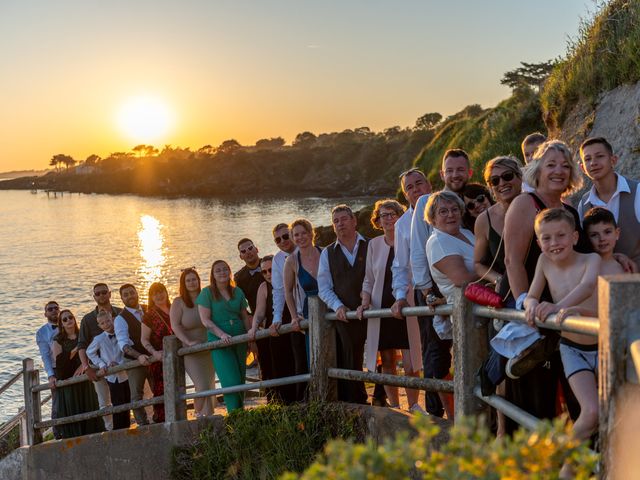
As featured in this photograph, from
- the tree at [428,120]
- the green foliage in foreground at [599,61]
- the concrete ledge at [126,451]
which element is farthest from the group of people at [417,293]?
the tree at [428,120]

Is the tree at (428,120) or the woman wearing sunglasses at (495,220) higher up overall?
the tree at (428,120)

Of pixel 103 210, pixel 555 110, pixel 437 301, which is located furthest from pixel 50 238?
pixel 437 301

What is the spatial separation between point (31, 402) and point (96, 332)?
5.35ft

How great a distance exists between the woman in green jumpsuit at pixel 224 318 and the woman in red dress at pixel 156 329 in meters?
0.82

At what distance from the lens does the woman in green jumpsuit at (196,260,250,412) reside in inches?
282

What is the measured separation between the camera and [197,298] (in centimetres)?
724

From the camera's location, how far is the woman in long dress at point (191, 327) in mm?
7438

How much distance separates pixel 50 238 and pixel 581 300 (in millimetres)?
87950

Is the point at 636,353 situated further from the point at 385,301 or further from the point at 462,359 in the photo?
the point at 385,301

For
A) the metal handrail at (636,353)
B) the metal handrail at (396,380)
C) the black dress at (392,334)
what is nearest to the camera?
the metal handrail at (636,353)

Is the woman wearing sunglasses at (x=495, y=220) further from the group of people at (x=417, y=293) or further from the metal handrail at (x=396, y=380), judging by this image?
the metal handrail at (x=396, y=380)

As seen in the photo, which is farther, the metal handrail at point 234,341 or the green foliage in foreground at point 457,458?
the metal handrail at point 234,341

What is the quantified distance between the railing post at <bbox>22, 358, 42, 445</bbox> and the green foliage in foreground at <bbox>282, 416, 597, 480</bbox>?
8024 mm

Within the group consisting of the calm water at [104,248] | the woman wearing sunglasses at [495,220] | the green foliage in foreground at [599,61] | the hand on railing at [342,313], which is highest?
the green foliage in foreground at [599,61]
